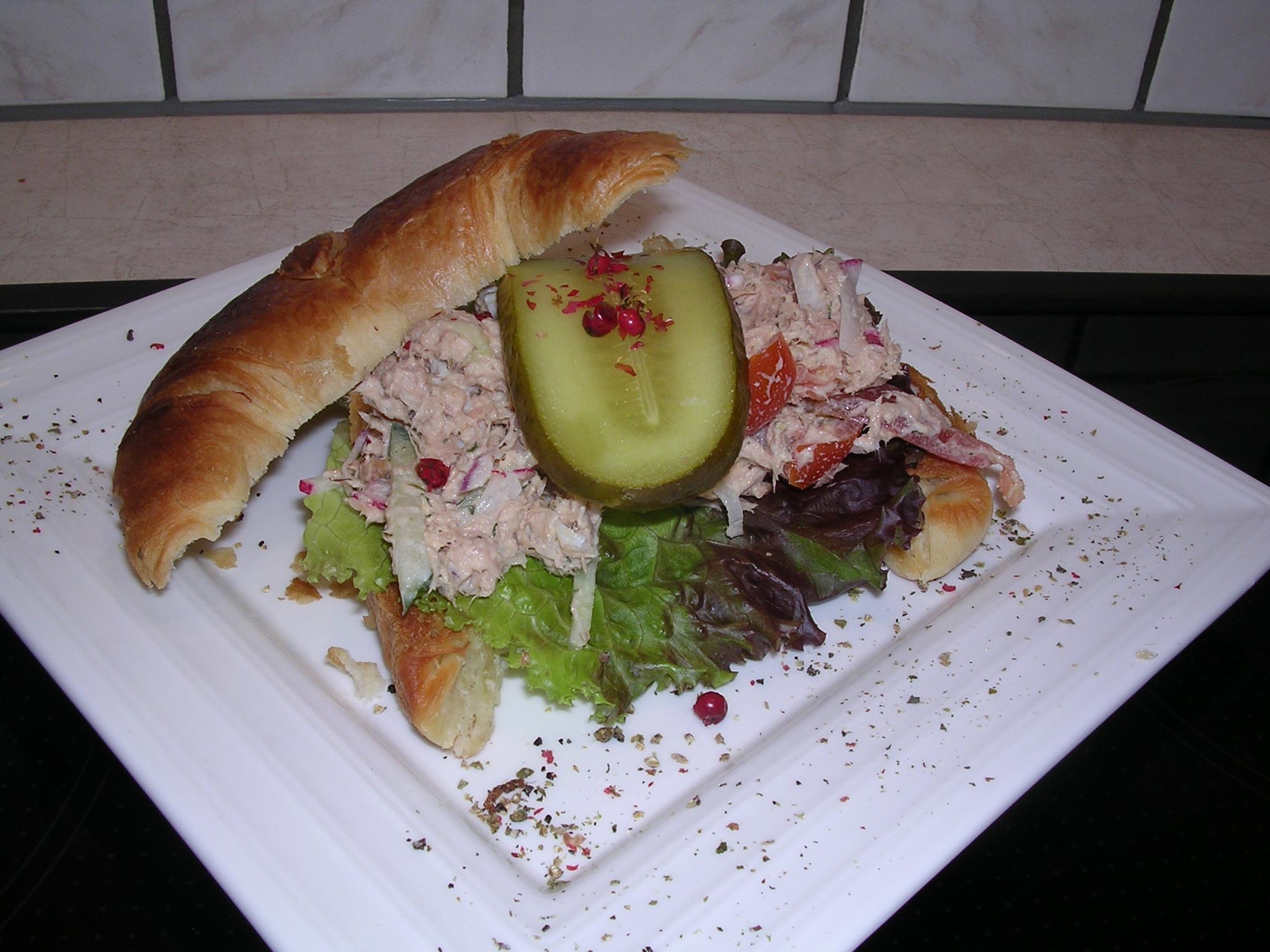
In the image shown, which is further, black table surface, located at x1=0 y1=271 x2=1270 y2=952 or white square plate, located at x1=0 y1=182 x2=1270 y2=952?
black table surface, located at x1=0 y1=271 x2=1270 y2=952

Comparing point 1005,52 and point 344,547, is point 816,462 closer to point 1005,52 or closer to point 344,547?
point 344,547

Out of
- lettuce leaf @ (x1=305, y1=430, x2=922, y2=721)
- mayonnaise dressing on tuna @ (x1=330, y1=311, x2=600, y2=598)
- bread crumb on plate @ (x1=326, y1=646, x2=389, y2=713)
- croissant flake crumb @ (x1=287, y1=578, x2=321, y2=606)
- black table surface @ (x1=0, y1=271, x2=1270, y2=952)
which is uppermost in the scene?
mayonnaise dressing on tuna @ (x1=330, y1=311, x2=600, y2=598)

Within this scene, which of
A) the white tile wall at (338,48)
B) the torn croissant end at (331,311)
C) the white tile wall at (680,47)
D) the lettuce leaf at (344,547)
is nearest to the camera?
the torn croissant end at (331,311)

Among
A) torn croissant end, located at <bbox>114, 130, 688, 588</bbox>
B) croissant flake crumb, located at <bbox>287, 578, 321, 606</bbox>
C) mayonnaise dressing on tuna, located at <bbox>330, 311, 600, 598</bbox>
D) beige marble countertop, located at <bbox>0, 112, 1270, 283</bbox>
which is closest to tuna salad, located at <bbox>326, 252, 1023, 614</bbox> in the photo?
mayonnaise dressing on tuna, located at <bbox>330, 311, 600, 598</bbox>

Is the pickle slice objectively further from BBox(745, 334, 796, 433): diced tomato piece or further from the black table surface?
the black table surface

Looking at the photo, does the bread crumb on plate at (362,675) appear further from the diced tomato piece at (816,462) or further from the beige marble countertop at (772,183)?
the beige marble countertop at (772,183)

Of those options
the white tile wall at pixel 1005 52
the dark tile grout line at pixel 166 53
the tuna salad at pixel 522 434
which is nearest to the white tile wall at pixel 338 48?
the dark tile grout line at pixel 166 53

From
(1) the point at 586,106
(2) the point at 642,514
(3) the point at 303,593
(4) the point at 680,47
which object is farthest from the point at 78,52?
(2) the point at 642,514
